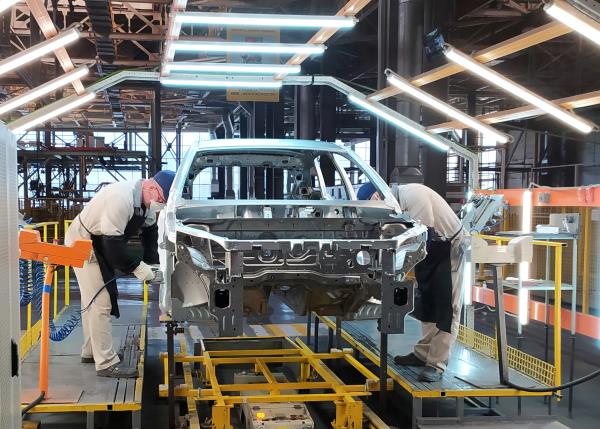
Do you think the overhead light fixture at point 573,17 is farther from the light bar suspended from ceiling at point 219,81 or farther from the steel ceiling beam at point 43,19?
the steel ceiling beam at point 43,19

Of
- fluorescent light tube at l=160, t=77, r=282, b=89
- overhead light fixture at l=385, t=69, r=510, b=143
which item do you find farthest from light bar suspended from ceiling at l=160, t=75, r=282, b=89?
overhead light fixture at l=385, t=69, r=510, b=143

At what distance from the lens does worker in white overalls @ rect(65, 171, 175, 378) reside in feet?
15.9

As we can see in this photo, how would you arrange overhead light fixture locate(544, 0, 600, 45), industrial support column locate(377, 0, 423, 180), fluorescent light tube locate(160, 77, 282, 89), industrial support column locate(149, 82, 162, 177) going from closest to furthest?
overhead light fixture locate(544, 0, 600, 45)
fluorescent light tube locate(160, 77, 282, 89)
industrial support column locate(377, 0, 423, 180)
industrial support column locate(149, 82, 162, 177)

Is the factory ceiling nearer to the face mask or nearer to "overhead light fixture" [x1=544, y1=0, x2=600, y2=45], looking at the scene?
the face mask

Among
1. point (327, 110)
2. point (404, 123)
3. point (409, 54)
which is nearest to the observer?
point (404, 123)

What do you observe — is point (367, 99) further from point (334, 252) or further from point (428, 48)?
point (334, 252)

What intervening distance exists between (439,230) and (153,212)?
2.37 metres

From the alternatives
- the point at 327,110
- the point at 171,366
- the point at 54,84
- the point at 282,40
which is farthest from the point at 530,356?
the point at 327,110

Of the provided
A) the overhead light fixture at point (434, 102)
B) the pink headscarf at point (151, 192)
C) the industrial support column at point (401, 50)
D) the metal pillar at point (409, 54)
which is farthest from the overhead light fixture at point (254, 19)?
the metal pillar at point (409, 54)

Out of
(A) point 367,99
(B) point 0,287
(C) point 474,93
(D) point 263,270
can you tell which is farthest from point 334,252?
(C) point 474,93

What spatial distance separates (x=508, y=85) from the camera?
211 inches

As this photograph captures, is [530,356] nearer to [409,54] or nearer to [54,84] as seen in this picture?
[54,84]

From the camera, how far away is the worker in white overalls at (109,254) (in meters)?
4.85

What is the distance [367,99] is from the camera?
6.75m
